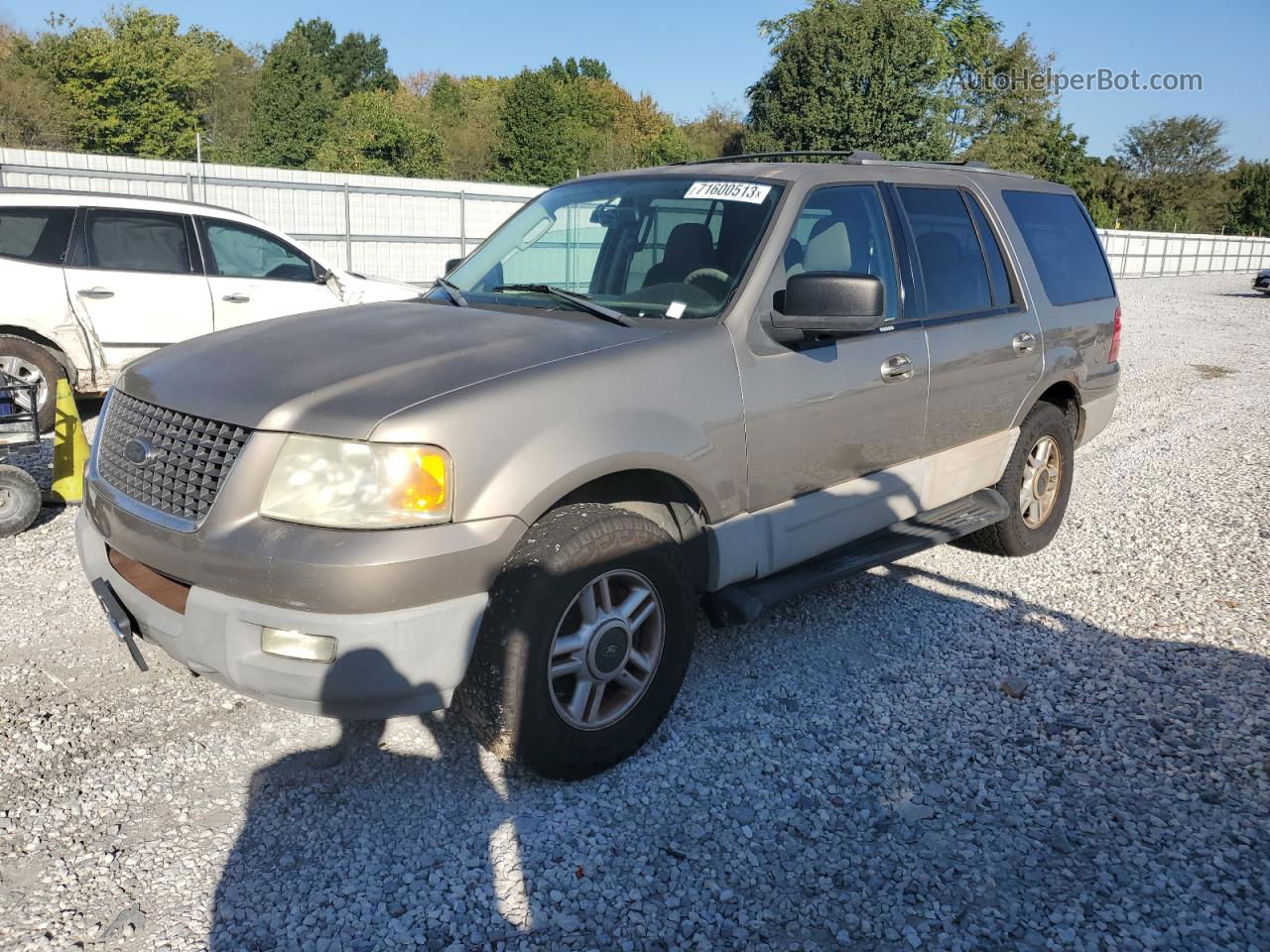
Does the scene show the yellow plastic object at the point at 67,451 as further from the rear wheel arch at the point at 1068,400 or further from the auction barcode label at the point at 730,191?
the rear wheel arch at the point at 1068,400

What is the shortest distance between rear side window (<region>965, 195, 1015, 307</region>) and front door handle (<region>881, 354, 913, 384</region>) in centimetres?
97

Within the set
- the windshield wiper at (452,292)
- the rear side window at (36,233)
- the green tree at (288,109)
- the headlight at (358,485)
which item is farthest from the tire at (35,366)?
the green tree at (288,109)

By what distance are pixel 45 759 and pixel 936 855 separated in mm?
2842

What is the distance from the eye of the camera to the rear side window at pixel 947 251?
461 cm

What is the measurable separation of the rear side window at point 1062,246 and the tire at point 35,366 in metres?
6.81

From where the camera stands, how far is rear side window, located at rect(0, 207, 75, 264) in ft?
26.0

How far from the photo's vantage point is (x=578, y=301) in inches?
152

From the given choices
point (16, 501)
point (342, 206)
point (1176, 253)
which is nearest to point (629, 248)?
point (16, 501)

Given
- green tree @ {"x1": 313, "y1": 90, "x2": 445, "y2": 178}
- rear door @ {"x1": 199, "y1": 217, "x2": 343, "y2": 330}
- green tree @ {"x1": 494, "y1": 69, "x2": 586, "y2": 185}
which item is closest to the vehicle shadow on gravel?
rear door @ {"x1": 199, "y1": 217, "x2": 343, "y2": 330}

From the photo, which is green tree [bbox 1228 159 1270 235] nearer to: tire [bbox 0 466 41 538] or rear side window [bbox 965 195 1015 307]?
rear side window [bbox 965 195 1015 307]

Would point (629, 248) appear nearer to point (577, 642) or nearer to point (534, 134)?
point (577, 642)

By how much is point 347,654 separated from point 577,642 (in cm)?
71

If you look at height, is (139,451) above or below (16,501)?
above

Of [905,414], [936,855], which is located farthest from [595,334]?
[936,855]
